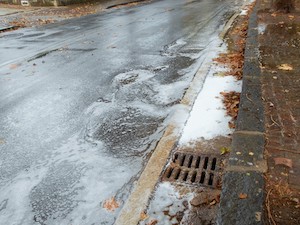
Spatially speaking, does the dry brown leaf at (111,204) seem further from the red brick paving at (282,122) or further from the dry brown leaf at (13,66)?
the dry brown leaf at (13,66)

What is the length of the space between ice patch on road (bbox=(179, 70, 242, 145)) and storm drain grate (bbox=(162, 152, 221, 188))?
366mm

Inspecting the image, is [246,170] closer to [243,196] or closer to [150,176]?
[243,196]

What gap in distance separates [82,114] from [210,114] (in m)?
2.01

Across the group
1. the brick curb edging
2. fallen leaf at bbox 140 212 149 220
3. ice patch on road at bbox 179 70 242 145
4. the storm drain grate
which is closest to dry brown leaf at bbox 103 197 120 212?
fallen leaf at bbox 140 212 149 220

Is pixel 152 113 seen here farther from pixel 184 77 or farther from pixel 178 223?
pixel 178 223

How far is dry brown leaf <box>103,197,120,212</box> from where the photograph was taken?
2.95 metres

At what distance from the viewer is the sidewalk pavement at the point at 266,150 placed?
2.62 m

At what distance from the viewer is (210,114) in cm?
460

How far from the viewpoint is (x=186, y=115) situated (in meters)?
4.68

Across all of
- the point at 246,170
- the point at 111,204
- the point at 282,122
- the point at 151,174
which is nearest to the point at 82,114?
the point at 151,174

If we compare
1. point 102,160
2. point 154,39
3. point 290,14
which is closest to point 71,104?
point 102,160

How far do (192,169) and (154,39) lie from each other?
7.39 meters

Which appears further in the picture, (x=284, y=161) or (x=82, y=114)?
(x=82, y=114)

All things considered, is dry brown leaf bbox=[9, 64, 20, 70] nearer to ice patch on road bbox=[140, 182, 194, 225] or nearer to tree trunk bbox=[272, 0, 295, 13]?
ice patch on road bbox=[140, 182, 194, 225]
